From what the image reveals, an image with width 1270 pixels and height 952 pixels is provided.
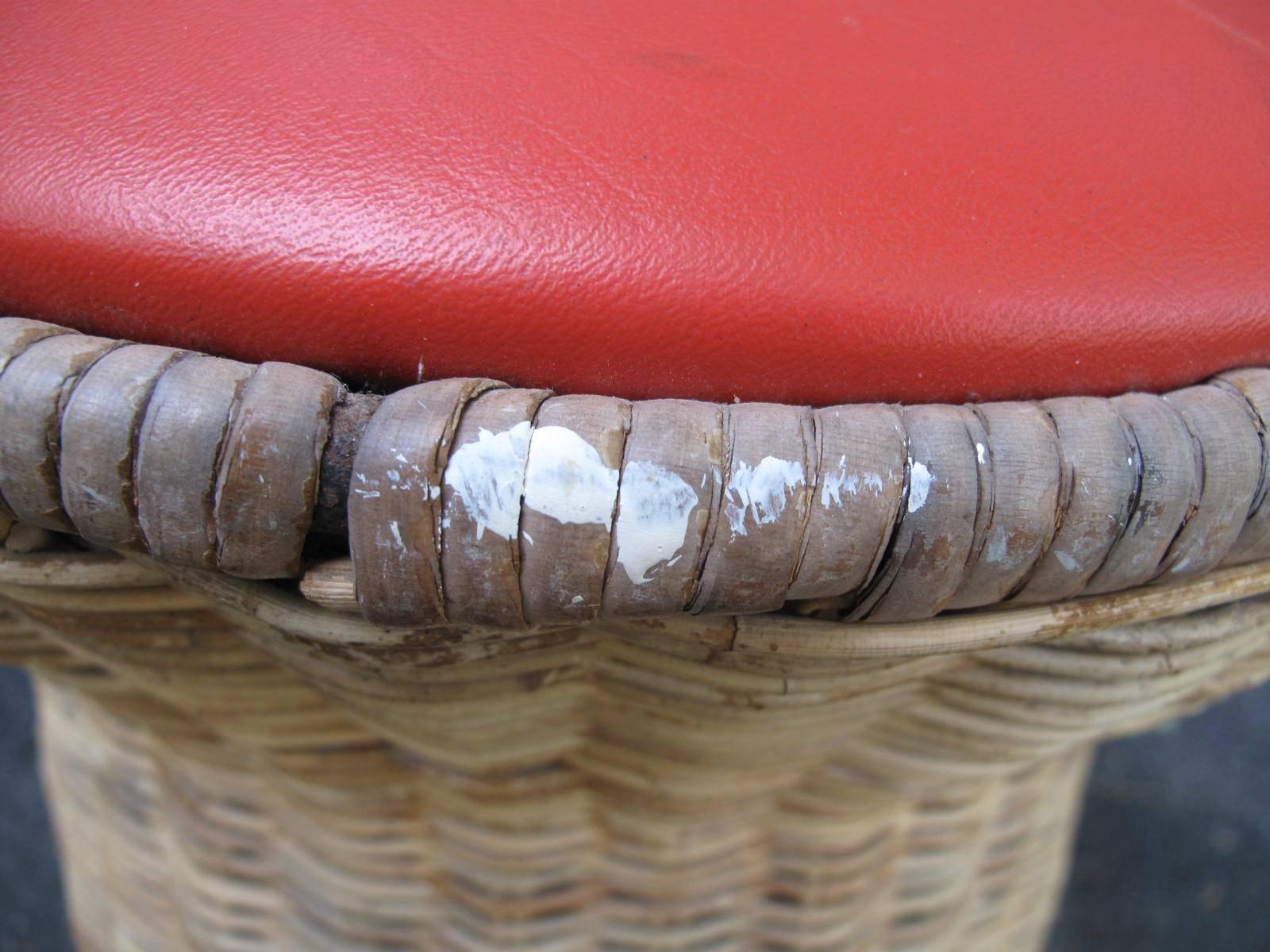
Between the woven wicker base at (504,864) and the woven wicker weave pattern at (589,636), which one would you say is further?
the woven wicker base at (504,864)

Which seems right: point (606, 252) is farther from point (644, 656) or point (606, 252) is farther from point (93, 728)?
point (93, 728)

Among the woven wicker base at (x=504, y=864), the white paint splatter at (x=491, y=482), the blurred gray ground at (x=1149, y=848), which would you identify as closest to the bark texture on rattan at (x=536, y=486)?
the white paint splatter at (x=491, y=482)

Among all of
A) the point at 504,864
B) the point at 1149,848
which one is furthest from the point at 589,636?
the point at 1149,848

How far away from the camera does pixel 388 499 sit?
0.34 metres

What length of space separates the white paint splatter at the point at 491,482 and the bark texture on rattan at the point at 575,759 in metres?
0.09

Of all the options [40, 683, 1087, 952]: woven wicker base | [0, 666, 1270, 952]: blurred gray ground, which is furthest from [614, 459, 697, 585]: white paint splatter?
[0, 666, 1270, 952]: blurred gray ground

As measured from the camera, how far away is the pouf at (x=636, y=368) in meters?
0.35

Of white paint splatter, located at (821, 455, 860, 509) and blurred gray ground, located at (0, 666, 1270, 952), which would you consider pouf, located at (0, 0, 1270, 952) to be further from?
blurred gray ground, located at (0, 666, 1270, 952)

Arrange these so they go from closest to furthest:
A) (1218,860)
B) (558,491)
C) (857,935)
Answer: (558,491), (857,935), (1218,860)

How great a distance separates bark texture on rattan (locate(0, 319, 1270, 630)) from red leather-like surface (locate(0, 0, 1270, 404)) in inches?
1.2

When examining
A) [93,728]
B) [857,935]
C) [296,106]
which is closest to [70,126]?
Answer: [296,106]

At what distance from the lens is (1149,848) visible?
128 cm

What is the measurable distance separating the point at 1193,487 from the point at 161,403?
348 millimetres

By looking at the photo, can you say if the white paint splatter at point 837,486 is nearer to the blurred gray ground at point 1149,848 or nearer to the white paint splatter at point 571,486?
the white paint splatter at point 571,486
